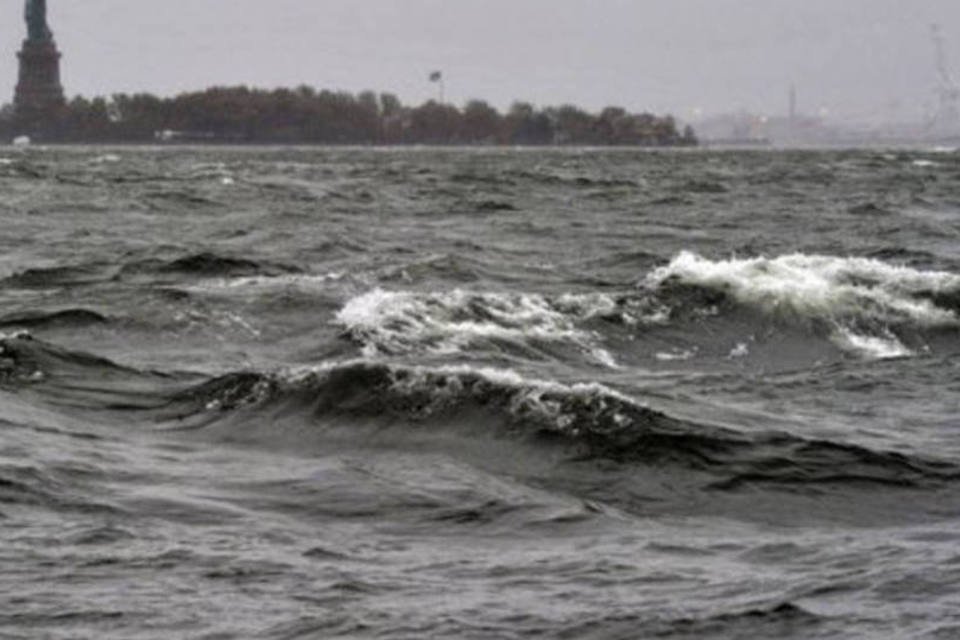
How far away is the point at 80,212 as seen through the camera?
43875 mm

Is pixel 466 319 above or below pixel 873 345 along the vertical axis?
above

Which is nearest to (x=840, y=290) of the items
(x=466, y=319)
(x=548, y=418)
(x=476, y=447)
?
(x=466, y=319)

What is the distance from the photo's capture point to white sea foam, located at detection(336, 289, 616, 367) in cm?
1883

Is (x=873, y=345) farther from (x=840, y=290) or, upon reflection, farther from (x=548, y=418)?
A: (x=548, y=418)

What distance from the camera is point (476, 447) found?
1333cm

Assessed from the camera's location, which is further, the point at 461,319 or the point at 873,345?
the point at 461,319

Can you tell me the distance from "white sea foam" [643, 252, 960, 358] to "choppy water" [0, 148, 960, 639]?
70mm

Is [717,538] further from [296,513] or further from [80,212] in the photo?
[80,212]

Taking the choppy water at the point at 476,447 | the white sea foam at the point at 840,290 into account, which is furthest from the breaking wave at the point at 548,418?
the white sea foam at the point at 840,290

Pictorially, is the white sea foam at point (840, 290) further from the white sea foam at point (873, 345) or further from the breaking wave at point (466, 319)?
the breaking wave at point (466, 319)

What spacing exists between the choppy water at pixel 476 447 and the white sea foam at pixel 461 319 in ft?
0.18

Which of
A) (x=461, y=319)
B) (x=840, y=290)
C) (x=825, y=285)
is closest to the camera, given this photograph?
(x=461, y=319)

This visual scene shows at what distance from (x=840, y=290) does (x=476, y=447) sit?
10112mm

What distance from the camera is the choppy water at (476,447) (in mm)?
9227
